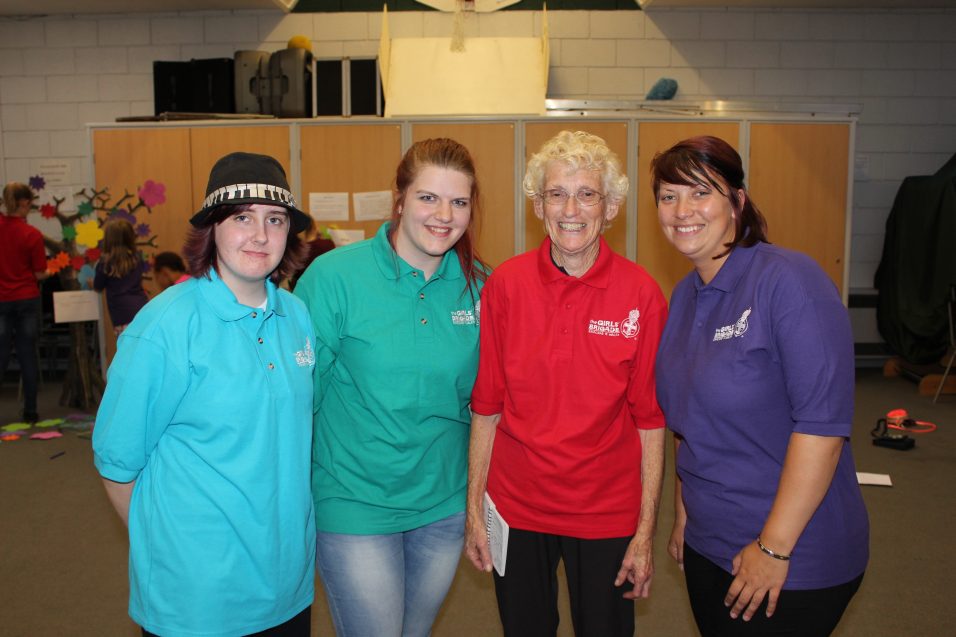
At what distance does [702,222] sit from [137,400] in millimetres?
1138

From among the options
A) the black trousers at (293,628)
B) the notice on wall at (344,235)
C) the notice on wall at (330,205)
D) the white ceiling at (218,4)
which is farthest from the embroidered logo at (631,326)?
the white ceiling at (218,4)

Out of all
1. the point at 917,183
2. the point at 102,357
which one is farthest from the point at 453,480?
the point at 917,183

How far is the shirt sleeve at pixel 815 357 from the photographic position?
1.24 metres

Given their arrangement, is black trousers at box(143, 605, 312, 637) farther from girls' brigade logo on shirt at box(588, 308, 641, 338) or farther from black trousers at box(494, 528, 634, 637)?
girls' brigade logo on shirt at box(588, 308, 641, 338)

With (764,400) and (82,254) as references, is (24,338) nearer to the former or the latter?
(82,254)

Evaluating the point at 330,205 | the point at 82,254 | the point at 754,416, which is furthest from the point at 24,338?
the point at 754,416

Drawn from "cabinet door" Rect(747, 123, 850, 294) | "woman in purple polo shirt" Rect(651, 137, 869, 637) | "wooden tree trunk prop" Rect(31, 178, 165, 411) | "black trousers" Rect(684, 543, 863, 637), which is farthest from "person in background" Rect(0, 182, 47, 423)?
"cabinet door" Rect(747, 123, 850, 294)

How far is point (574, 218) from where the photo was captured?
1.59m

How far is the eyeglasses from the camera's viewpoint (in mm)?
1595

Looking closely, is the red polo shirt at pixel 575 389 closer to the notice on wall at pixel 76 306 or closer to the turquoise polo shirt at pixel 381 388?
the turquoise polo shirt at pixel 381 388

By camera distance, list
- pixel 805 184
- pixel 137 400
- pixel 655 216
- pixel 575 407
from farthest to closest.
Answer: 1. pixel 805 184
2. pixel 655 216
3. pixel 575 407
4. pixel 137 400

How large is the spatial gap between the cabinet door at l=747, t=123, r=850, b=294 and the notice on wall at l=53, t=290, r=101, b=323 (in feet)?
17.7

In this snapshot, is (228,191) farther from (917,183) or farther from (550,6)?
(917,183)

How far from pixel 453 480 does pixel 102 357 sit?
5172 mm
